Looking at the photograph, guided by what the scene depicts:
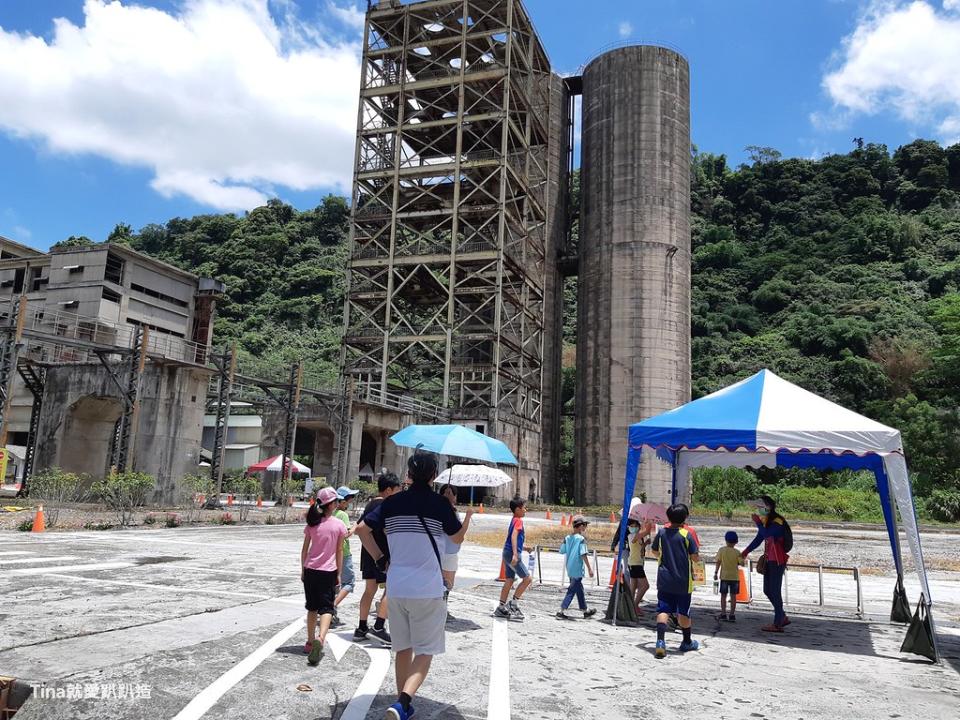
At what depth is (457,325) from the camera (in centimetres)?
4709

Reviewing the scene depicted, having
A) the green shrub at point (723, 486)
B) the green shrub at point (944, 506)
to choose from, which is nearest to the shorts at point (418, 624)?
the green shrub at point (944, 506)

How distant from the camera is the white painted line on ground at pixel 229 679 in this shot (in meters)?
4.91

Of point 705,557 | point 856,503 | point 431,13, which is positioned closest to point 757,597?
point 705,557

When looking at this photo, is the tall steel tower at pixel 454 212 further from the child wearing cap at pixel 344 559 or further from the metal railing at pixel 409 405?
the child wearing cap at pixel 344 559

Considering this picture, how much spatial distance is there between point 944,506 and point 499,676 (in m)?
41.5

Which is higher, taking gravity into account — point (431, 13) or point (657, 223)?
point (431, 13)

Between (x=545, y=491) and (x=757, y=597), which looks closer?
(x=757, y=597)

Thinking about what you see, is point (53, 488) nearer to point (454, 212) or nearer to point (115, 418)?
point (115, 418)

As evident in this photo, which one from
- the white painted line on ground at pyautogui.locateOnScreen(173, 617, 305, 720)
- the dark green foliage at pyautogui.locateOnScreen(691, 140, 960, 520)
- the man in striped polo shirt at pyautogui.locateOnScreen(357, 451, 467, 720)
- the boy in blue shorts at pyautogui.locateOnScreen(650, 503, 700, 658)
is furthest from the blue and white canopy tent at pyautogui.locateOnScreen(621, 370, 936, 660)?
the dark green foliage at pyautogui.locateOnScreen(691, 140, 960, 520)

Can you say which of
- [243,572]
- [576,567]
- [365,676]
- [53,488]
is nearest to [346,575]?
[365,676]

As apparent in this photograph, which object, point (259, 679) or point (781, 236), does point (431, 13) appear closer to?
point (259, 679)

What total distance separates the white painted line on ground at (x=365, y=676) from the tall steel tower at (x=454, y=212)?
37924mm

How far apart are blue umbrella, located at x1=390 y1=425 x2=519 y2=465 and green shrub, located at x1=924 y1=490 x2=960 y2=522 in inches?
1515

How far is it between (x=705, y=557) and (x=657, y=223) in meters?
38.6
